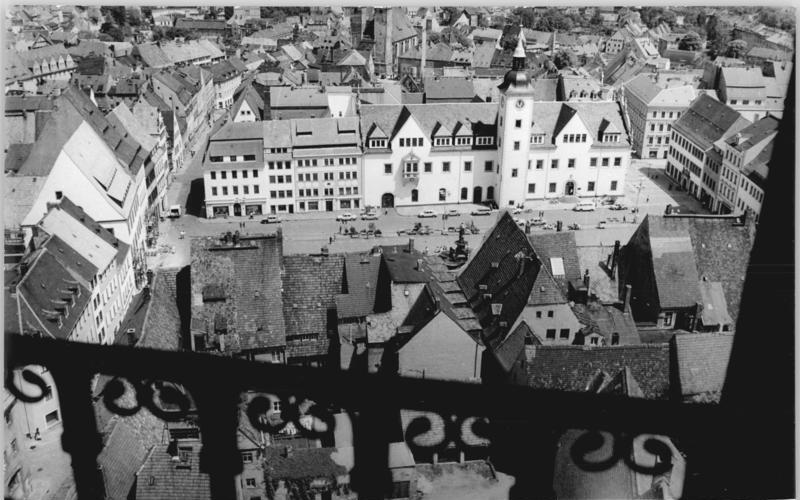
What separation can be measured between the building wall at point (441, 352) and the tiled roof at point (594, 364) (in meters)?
3.20

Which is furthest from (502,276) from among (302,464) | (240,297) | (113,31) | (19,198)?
(113,31)

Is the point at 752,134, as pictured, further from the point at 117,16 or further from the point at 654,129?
the point at 117,16

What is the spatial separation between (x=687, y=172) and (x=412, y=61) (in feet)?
158

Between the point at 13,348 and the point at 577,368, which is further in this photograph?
the point at 577,368

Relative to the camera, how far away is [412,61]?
3962 inches

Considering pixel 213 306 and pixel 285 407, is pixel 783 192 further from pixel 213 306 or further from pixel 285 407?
pixel 213 306

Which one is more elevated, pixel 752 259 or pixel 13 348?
pixel 752 259

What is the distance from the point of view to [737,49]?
11919 centimetres

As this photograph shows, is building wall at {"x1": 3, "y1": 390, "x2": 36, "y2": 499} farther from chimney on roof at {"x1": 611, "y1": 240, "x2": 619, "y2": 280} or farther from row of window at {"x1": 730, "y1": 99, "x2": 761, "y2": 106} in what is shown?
row of window at {"x1": 730, "y1": 99, "x2": 761, "y2": 106}

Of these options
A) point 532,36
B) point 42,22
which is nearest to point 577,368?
point 532,36

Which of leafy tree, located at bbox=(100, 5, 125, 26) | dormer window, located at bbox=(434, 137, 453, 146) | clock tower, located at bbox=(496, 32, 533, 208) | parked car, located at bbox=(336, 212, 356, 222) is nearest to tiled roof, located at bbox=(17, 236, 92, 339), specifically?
parked car, located at bbox=(336, 212, 356, 222)

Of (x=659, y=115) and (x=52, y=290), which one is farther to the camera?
(x=659, y=115)

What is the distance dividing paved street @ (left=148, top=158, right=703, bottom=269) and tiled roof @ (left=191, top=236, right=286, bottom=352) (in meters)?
14.7

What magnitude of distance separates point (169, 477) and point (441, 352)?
1022 cm
